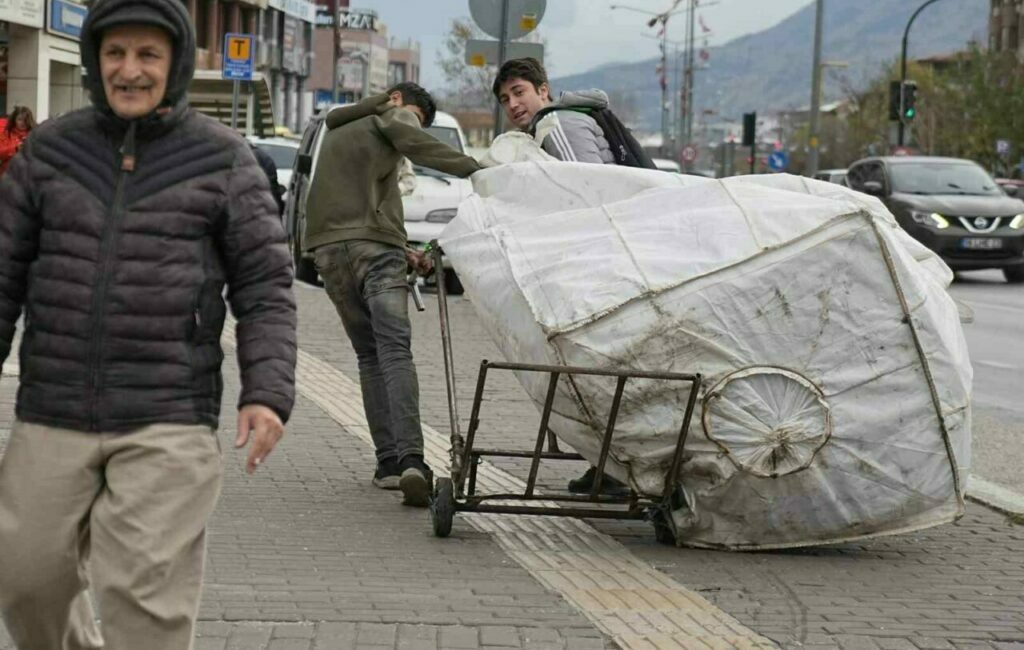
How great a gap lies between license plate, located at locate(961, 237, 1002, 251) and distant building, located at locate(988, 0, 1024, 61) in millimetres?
86489

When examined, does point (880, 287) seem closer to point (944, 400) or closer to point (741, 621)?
point (944, 400)

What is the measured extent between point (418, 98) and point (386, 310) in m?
0.90

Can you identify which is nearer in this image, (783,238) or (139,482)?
(139,482)

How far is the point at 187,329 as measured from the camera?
4090 millimetres

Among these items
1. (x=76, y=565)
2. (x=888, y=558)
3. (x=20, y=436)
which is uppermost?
(x=20, y=436)

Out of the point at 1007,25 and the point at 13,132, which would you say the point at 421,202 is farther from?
the point at 1007,25

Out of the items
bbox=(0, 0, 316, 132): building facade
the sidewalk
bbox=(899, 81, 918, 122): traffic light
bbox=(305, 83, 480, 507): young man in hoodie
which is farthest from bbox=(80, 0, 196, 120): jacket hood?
bbox=(899, 81, 918, 122): traffic light

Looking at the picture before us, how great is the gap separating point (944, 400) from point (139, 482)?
11.7 ft

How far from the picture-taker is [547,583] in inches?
253

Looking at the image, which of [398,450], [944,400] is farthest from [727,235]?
[398,450]

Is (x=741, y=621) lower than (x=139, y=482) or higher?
lower

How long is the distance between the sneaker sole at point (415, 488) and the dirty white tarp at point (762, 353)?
0.86 meters

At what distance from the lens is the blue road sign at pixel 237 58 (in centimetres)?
Answer: 3375

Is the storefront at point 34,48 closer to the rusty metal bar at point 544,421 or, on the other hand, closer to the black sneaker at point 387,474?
the black sneaker at point 387,474
